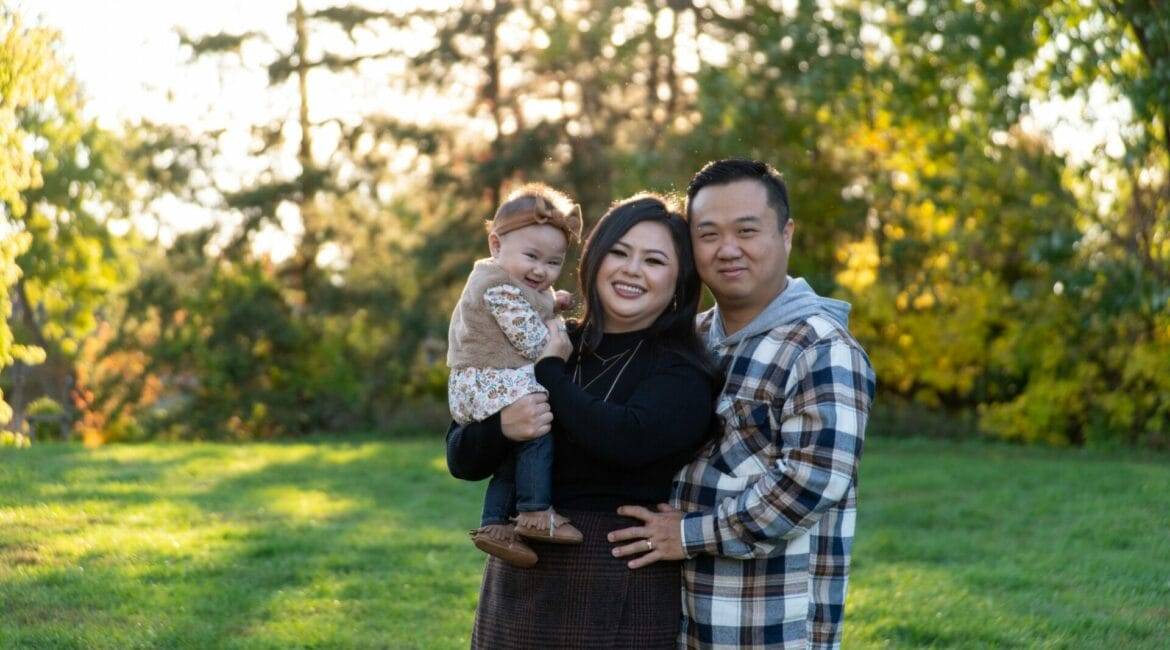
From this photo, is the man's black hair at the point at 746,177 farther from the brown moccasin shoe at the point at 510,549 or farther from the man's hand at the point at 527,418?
the brown moccasin shoe at the point at 510,549

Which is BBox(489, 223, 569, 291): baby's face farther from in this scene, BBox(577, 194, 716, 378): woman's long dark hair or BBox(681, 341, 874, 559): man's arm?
BBox(681, 341, 874, 559): man's arm

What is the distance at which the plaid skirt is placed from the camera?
10.3ft

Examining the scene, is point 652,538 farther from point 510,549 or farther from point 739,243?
point 739,243

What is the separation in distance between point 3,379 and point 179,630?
18772 mm

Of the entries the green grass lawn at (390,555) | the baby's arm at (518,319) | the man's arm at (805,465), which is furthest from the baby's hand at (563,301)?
the green grass lawn at (390,555)

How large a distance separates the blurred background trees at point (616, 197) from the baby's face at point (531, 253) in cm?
433

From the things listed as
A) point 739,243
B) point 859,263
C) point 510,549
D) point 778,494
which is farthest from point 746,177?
point 859,263

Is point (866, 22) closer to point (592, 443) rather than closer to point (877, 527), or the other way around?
point (877, 527)

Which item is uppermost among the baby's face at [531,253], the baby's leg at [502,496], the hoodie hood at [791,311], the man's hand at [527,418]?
the baby's face at [531,253]

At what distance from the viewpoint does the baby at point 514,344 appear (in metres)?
3.15

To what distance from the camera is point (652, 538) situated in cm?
311

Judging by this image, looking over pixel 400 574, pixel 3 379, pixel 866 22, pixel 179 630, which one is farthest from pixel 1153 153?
pixel 3 379

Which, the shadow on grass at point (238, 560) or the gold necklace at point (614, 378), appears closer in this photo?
the gold necklace at point (614, 378)

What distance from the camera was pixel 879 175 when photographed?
16.1 m
